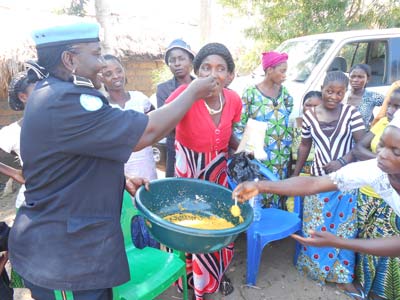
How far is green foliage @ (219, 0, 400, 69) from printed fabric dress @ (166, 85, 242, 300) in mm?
5704

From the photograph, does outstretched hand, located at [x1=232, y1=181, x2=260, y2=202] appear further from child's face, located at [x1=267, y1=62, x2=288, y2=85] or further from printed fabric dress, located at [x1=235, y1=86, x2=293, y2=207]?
child's face, located at [x1=267, y1=62, x2=288, y2=85]

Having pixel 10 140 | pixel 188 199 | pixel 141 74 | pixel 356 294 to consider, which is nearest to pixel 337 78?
pixel 188 199

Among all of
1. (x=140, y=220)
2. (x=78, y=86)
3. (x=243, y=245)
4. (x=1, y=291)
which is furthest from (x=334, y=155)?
(x=1, y=291)

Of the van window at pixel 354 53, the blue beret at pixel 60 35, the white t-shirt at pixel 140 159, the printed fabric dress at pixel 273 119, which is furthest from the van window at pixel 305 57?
the blue beret at pixel 60 35

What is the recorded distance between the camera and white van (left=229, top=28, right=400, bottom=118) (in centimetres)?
469

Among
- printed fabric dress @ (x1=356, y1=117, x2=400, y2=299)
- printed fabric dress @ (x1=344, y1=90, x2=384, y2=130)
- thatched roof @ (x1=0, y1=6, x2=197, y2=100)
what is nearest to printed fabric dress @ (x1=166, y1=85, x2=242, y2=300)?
printed fabric dress @ (x1=356, y1=117, x2=400, y2=299)

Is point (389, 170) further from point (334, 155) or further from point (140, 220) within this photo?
point (140, 220)

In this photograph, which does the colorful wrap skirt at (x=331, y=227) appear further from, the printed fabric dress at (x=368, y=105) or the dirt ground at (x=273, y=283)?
the printed fabric dress at (x=368, y=105)

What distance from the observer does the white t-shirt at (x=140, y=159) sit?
2.86 m

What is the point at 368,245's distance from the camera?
5.22 ft

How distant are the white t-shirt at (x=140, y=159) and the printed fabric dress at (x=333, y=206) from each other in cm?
136

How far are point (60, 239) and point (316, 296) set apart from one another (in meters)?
2.26

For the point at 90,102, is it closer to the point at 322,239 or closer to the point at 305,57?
the point at 322,239

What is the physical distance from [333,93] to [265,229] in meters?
1.24
